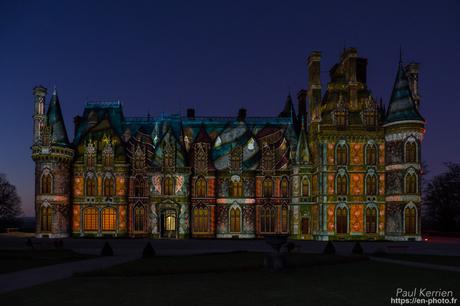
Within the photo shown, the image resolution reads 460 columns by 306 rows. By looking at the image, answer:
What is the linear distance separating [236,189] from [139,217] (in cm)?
1174

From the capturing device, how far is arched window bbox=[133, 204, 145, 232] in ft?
182

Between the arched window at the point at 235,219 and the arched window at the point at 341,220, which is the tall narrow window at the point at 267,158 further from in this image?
the arched window at the point at 341,220

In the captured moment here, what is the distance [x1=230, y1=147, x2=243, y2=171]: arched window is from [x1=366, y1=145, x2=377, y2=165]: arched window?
1424 cm

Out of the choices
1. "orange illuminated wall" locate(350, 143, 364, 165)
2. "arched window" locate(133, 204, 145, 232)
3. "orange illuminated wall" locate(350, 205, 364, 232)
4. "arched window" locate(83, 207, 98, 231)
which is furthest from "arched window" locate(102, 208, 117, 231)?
"orange illuminated wall" locate(350, 143, 364, 165)

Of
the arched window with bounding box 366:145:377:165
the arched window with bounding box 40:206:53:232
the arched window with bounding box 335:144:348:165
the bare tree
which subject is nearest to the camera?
the arched window with bounding box 335:144:348:165

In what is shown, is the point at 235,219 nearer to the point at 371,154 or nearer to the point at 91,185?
the point at 371,154

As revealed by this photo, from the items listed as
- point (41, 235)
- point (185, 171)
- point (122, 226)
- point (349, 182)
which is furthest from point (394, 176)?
point (41, 235)

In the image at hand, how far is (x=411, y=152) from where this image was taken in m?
49.2

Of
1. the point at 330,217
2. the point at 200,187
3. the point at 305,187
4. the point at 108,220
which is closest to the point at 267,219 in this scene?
the point at 305,187

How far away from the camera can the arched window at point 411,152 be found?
49066 mm

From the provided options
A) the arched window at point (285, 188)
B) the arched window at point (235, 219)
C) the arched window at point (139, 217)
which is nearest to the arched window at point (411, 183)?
the arched window at point (285, 188)

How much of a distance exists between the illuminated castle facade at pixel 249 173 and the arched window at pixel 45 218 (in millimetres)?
104

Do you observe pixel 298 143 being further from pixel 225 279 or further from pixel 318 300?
pixel 318 300

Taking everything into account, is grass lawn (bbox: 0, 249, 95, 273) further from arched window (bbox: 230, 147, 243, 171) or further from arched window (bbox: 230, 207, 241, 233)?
arched window (bbox: 230, 147, 243, 171)
